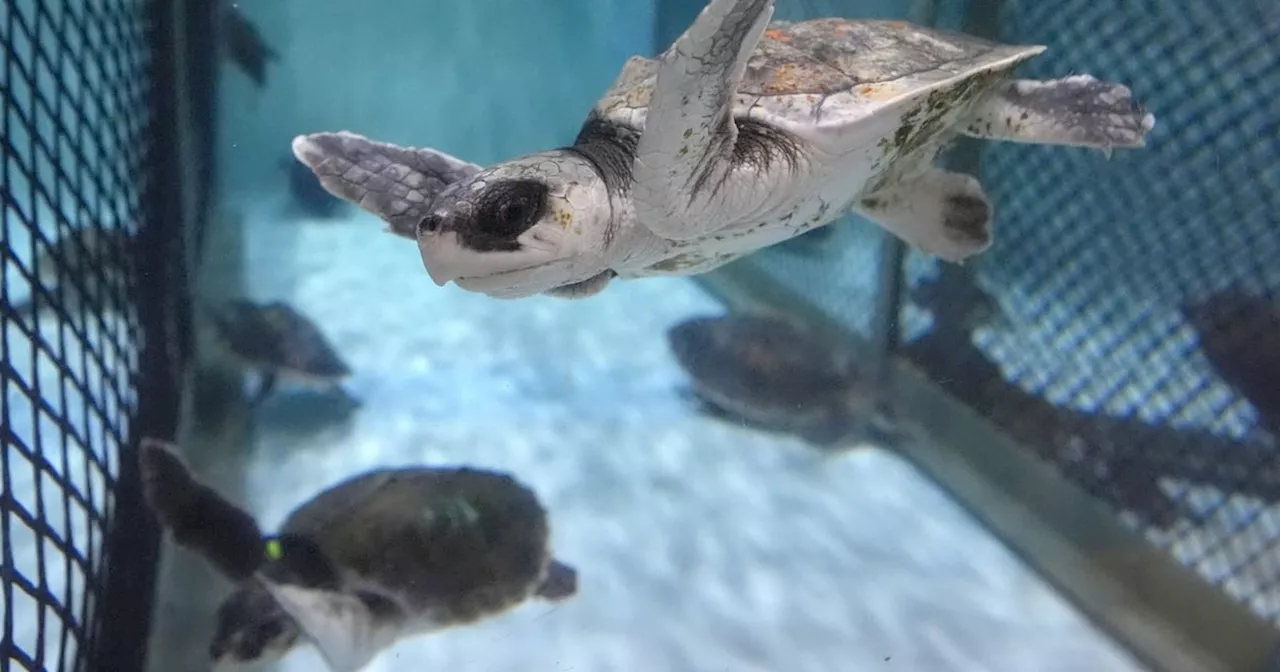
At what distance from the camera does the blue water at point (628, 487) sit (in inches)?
80.9

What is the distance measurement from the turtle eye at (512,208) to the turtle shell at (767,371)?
2.01 metres

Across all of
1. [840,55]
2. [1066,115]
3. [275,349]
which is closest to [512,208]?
[840,55]

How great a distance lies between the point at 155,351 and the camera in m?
2.53

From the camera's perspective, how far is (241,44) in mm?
5059

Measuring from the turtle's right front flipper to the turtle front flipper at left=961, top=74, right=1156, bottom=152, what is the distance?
222cm

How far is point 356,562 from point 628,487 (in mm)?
1011

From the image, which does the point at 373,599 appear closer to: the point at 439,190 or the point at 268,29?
the point at 439,190

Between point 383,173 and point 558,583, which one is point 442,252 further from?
point 558,583

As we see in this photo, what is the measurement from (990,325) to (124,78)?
3.37 meters

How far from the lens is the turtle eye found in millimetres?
1182

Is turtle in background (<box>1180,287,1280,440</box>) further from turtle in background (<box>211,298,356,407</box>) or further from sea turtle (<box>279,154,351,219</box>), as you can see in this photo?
sea turtle (<box>279,154,351,219</box>)

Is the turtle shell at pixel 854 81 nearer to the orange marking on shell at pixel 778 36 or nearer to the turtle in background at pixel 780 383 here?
the orange marking on shell at pixel 778 36

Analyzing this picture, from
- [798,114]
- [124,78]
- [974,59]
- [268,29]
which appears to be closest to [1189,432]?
[974,59]

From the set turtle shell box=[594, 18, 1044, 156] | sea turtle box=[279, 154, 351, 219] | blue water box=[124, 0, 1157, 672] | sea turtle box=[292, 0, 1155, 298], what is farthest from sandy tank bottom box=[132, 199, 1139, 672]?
sea turtle box=[279, 154, 351, 219]
